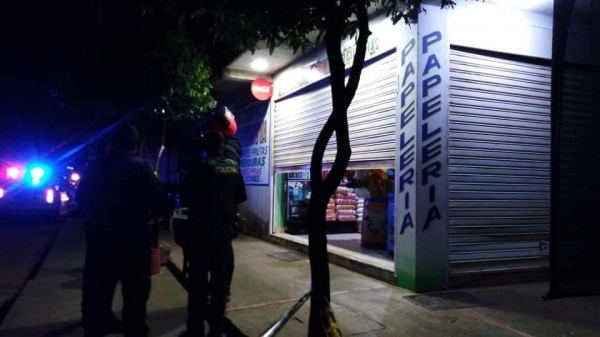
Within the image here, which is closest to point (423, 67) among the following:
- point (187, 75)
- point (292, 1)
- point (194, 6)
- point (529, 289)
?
point (292, 1)

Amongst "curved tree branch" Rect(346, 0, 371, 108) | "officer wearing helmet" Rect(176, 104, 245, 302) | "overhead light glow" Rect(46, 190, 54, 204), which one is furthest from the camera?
"overhead light glow" Rect(46, 190, 54, 204)

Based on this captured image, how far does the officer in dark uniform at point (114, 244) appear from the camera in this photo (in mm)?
3568

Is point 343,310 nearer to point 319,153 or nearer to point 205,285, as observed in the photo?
point 205,285

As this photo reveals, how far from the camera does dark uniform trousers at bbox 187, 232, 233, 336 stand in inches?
158

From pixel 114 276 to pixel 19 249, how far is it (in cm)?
843

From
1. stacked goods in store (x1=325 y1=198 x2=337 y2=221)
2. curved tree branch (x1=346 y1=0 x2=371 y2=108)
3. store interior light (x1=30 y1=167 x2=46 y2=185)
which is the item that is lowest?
stacked goods in store (x1=325 y1=198 x2=337 y2=221)

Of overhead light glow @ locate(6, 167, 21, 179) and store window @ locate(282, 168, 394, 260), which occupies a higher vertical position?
overhead light glow @ locate(6, 167, 21, 179)

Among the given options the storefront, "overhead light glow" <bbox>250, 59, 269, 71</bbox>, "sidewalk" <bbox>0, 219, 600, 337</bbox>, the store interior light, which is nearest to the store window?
the storefront

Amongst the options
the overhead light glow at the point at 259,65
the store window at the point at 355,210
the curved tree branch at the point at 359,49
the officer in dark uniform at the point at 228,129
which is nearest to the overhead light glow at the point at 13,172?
the overhead light glow at the point at 259,65

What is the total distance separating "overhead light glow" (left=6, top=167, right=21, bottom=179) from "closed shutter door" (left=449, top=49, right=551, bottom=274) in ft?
57.1

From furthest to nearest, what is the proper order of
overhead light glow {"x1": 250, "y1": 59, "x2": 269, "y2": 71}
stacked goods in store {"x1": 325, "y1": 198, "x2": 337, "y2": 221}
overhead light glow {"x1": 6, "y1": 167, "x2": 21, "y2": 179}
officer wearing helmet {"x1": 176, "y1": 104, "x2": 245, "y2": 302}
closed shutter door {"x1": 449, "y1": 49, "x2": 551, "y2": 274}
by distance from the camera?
overhead light glow {"x1": 6, "y1": 167, "x2": 21, "y2": 179}, stacked goods in store {"x1": 325, "y1": 198, "x2": 337, "y2": 221}, overhead light glow {"x1": 250, "y1": 59, "x2": 269, "y2": 71}, closed shutter door {"x1": 449, "y1": 49, "x2": 551, "y2": 274}, officer wearing helmet {"x1": 176, "y1": 104, "x2": 245, "y2": 302}

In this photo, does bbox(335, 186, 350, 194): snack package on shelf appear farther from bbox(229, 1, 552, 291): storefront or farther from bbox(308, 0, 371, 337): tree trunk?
bbox(308, 0, 371, 337): tree trunk

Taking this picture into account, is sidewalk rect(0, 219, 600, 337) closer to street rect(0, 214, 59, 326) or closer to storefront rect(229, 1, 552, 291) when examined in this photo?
street rect(0, 214, 59, 326)

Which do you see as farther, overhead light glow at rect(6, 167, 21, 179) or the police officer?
overhead light glow at rect(6, 167, 21, 179)
